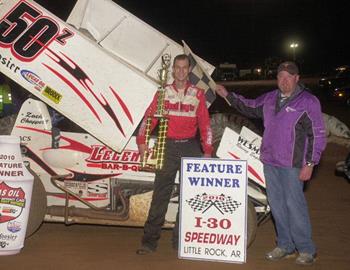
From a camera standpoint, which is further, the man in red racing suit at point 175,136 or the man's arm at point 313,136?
the man in red racing suit at point 175,136

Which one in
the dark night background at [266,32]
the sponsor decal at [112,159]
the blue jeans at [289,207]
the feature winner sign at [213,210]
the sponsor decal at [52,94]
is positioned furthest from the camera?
the dark night background at [266,32]

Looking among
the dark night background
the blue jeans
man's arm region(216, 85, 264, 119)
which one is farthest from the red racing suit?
the dark night background

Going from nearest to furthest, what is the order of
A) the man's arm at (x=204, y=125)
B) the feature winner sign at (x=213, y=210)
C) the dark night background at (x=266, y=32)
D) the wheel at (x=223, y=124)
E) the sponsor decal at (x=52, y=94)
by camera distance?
the feature winner sign at (x=213, y=210) → the sponsor decal at (x=52, y=94) → the man's arm at (x=204, y=125) → the wheel at (x=223, y=124) → the dark night background at (x=266, y=32)

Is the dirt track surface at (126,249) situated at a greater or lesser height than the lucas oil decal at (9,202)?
lesser

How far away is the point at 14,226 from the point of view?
6148 mm

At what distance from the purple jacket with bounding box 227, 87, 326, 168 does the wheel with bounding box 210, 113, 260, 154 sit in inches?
30.4

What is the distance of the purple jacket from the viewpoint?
578 centimetres

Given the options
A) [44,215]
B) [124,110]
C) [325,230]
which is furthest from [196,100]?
[325,230]

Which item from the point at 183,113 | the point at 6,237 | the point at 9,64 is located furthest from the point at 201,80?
the point at 6,237

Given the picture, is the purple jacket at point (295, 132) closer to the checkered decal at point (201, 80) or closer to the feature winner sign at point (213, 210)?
the feature winner sign at point (213, 210)

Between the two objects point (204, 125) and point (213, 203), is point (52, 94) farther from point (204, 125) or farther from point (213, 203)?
point (213, 203)

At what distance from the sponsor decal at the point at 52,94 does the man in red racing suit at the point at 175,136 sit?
0.90 meters

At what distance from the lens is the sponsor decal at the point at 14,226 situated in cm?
612

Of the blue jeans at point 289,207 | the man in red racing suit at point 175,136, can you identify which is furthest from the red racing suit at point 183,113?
the blue jeans at point 289,207
